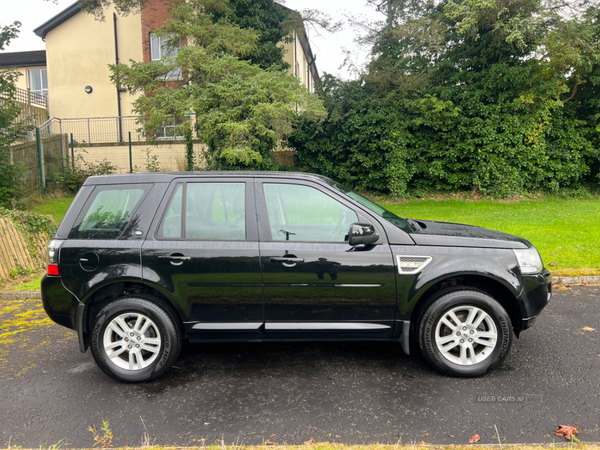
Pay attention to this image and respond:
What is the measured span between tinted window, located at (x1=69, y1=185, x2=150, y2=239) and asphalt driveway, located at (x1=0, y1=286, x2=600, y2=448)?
1.31m

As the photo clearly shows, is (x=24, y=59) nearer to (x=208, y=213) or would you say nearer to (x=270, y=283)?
(x=208, y=213)

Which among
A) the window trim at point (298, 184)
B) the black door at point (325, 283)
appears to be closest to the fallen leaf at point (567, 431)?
the black door at point (325, 283)

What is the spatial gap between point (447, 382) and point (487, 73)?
1462 centimetres

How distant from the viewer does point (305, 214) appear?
4043mm

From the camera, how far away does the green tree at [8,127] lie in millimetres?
10836

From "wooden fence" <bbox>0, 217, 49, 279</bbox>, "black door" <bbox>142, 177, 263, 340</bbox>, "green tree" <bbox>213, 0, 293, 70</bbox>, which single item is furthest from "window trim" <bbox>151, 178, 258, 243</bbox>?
"green tree" <bbox>213, 0, 293, 70</bbox>

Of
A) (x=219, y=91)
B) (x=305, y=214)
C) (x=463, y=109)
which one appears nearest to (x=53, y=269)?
(x=305, y=214)

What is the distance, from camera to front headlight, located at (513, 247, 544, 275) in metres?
3.80

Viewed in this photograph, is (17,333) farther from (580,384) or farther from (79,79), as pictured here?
(79,79)

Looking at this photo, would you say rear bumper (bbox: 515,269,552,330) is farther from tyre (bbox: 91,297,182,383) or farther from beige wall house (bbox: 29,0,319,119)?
beige wall house (bbox: 29,0,319,119)

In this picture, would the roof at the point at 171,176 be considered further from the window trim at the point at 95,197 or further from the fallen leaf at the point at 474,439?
the fallen leaf at the point at 474,439

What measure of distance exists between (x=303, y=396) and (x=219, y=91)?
11.2m

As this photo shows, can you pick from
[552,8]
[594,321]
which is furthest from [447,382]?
[552,8]

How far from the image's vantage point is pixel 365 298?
12.3 feet
